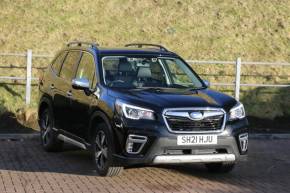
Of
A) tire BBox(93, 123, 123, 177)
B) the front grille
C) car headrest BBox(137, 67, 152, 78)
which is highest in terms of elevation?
car headrest BBox(137, 67, 152, 78)

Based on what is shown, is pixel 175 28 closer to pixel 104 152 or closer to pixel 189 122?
pixel 104 152

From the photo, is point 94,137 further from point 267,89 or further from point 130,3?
point 130,3

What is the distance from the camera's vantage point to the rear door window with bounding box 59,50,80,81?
9.99 meters

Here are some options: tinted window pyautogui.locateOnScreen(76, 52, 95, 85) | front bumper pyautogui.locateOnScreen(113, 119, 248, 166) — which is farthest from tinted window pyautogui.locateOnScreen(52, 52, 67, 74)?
front bumper pyautogui.locateOnScreen(113, 119, 248, 166)

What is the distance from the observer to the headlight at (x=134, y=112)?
804 cm

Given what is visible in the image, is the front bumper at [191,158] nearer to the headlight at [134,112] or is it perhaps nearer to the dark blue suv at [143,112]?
the dark blue suv at [143,112]

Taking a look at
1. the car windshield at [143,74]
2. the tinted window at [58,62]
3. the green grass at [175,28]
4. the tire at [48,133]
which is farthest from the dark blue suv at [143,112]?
the green grass at [175,28]

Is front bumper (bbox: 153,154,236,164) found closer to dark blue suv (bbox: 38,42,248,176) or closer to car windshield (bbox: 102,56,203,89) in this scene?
dark blue suv (bbox: 38,42,248,176)

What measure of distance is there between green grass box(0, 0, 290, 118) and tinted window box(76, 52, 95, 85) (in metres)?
8.63

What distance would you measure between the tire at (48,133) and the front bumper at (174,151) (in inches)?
104

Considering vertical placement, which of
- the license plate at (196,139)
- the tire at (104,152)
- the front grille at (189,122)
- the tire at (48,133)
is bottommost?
the tire at (48,133)

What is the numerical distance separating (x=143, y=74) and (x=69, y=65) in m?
1.62

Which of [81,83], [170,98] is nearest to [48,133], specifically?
[81,83]

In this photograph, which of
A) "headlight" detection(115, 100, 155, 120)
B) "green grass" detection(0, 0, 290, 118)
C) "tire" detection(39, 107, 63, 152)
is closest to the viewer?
"headlight" detection(115, 100, 155, 120)
